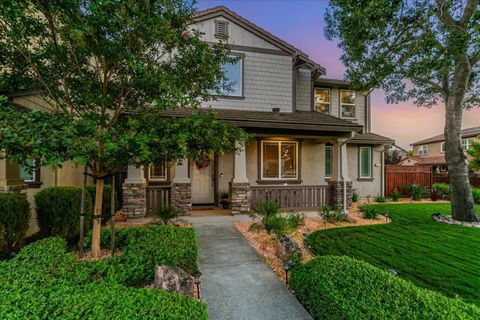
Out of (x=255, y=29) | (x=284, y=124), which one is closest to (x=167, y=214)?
(x=284, y=124)

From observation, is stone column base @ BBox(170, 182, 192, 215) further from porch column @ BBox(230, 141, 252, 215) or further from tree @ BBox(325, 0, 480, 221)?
tree @ BBox(325, 0, 480, 221)

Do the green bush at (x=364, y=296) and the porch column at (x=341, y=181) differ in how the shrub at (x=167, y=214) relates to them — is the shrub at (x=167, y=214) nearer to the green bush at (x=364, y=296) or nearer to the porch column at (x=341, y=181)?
the green bush at (x=364, y=296)

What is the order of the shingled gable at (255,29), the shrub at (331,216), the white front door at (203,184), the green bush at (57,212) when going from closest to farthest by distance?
1. the green bush at (57,212)
2. the shrub at (331,216)
3. the shingled gable at (255,29)
4. the white front door at (203,184)

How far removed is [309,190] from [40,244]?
765cm

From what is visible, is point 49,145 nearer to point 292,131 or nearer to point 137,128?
point 137,128

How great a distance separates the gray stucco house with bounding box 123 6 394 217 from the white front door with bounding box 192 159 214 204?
0.13 feet

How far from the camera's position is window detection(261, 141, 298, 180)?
9.69 m

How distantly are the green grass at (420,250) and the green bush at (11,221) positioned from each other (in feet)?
20.1

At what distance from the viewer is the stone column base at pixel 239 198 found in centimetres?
759

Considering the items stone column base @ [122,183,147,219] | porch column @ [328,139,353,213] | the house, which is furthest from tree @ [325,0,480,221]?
stone column base @ [122,183,147,219]

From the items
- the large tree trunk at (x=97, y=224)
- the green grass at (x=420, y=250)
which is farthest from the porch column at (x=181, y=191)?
the green grass at (x=420, y=250)

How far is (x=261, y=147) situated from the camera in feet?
31.4

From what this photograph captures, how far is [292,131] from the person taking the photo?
8188 mm

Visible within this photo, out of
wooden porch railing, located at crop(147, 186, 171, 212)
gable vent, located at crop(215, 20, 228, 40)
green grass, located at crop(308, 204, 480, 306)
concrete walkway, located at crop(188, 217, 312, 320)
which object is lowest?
green grass, located at crop(308, 204, 480, 306)
